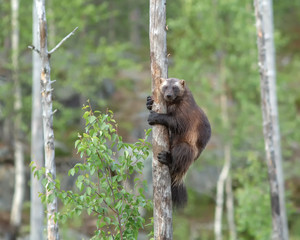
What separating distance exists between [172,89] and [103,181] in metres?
1.64

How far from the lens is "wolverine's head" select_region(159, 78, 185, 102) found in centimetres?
646

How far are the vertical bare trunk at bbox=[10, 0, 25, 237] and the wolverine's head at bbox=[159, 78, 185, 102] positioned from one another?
1161cm

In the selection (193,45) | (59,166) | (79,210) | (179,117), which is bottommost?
(79,210)

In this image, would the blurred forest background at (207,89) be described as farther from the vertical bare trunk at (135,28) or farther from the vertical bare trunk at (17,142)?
the vertical bare trunk at (135,28)

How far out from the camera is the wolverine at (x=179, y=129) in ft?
20.5

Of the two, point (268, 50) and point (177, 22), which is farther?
point (177, 22)

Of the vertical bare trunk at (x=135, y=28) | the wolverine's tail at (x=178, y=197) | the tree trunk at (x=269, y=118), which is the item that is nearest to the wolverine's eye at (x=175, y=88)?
the wolverine's tail at (x=178, y=197)

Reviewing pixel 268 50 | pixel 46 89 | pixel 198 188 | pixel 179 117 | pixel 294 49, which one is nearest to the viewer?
pixel 179 117

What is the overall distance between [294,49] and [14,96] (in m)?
20.0

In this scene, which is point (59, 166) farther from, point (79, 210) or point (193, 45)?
point (79, 210)

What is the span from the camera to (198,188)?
843 inches

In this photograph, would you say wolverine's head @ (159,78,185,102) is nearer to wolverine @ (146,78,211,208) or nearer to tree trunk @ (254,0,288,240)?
wolverine @ (146,78,211,208)

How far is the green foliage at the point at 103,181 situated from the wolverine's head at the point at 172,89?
31.9 inches

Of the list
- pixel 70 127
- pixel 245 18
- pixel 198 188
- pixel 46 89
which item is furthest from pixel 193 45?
pixel 46 89
